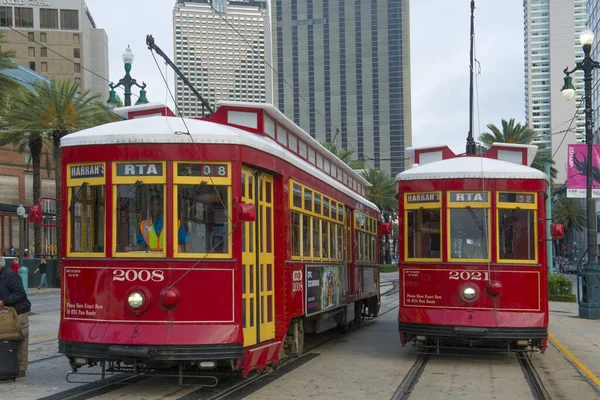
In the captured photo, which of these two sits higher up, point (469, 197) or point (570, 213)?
point (570, 213)

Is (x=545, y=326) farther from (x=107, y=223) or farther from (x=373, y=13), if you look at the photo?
(x=373, y=13)

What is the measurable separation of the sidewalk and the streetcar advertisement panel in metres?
4.07

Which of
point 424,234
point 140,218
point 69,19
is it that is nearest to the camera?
point 140,218

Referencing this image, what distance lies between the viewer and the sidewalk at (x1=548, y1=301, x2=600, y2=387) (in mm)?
12260

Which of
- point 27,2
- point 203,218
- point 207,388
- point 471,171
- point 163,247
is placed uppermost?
point 27,2

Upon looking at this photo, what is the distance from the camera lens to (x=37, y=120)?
35.5 metres

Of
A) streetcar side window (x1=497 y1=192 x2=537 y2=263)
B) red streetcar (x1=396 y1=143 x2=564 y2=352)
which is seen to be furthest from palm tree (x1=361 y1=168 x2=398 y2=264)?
streetcar side window (x1=497 y1=192 x2=537 y2=263)

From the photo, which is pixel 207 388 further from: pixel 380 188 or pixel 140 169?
pixel 380 188

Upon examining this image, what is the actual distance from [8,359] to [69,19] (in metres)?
91.0

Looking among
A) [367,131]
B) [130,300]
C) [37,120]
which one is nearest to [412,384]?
[130,300]

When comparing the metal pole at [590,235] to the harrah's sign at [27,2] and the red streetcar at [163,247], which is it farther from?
the harrah's sign at [27,2]

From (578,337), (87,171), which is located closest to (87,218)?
(87,171)

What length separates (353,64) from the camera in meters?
160

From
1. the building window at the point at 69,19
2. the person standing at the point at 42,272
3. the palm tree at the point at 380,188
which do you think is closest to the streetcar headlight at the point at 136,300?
the person standing at the point at 42,272
